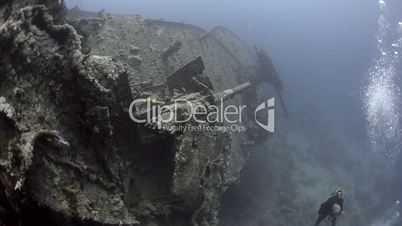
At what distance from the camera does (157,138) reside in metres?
4.82

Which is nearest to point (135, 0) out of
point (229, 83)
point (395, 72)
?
point (395, 72)

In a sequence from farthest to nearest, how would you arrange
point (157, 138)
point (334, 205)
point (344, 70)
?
point (344, 70)
point (334, 205)
point (157, 138)

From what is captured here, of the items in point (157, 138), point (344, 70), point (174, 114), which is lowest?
point (157, 138)

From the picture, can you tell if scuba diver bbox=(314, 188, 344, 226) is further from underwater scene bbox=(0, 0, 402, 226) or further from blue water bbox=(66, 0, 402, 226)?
blue water bbox=(66, 0, 402, 226)

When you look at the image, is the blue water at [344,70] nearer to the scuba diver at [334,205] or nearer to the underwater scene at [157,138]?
the underwater scene at [157,138]

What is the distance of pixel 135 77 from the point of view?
7.93 metres

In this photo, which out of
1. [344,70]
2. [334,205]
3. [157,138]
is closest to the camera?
[157,138]

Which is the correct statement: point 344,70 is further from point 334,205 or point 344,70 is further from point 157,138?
point 157,138

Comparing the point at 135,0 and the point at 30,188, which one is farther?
the point at 135,0

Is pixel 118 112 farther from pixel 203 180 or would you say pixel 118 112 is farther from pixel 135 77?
pixel 135 77

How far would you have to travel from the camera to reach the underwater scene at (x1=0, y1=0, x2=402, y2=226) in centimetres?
323

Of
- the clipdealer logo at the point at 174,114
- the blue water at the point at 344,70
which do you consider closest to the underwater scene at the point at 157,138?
the clipdealer logo at the point at 174,114

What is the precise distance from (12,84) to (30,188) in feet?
3.13

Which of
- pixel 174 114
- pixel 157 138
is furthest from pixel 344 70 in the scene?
pixel 157 138
